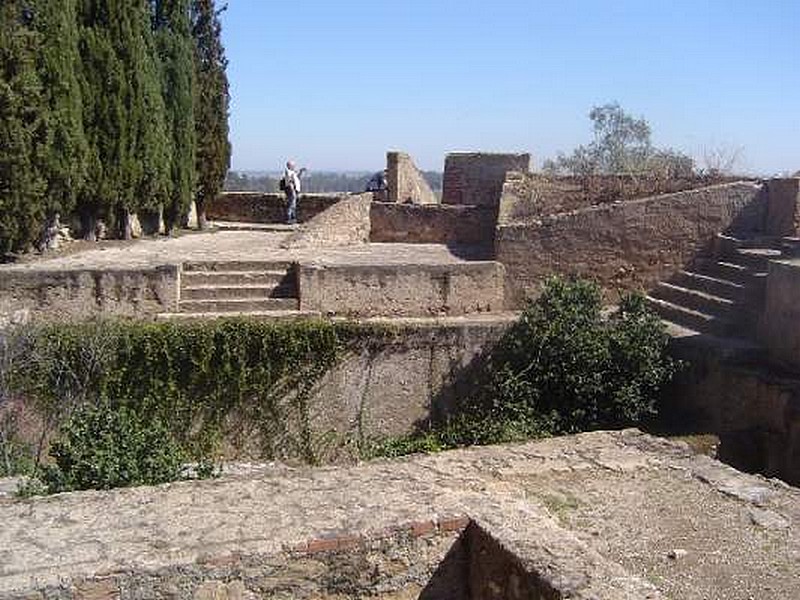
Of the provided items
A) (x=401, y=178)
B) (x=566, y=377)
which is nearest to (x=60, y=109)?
(x=566, y=377)

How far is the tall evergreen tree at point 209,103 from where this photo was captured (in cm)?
1947

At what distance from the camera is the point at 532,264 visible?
1334cm

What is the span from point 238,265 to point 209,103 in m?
8.26

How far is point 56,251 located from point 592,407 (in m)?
8.47

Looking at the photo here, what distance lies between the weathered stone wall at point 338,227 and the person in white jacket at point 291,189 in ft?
11.0

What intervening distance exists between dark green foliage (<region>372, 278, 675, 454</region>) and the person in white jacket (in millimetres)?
11006

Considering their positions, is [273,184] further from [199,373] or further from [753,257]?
[199,373]

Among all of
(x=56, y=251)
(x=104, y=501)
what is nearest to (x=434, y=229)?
(x=56, y=251)

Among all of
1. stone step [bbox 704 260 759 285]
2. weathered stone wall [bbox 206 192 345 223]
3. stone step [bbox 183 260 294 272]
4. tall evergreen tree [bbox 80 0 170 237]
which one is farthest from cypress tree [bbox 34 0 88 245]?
stone step [bbox 704 260 759 285]

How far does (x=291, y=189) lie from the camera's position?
21.5 m

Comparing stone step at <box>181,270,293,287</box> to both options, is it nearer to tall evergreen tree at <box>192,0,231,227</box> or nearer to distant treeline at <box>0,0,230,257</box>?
distant treeline at <box>0,0,230,257</box>

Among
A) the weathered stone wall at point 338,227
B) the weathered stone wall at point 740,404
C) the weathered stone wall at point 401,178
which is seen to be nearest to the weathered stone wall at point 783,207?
the weathered stone wall at point 740,404

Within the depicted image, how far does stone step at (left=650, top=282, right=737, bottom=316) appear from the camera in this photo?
1216 centimetres

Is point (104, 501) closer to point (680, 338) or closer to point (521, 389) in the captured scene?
point (521, 389)
